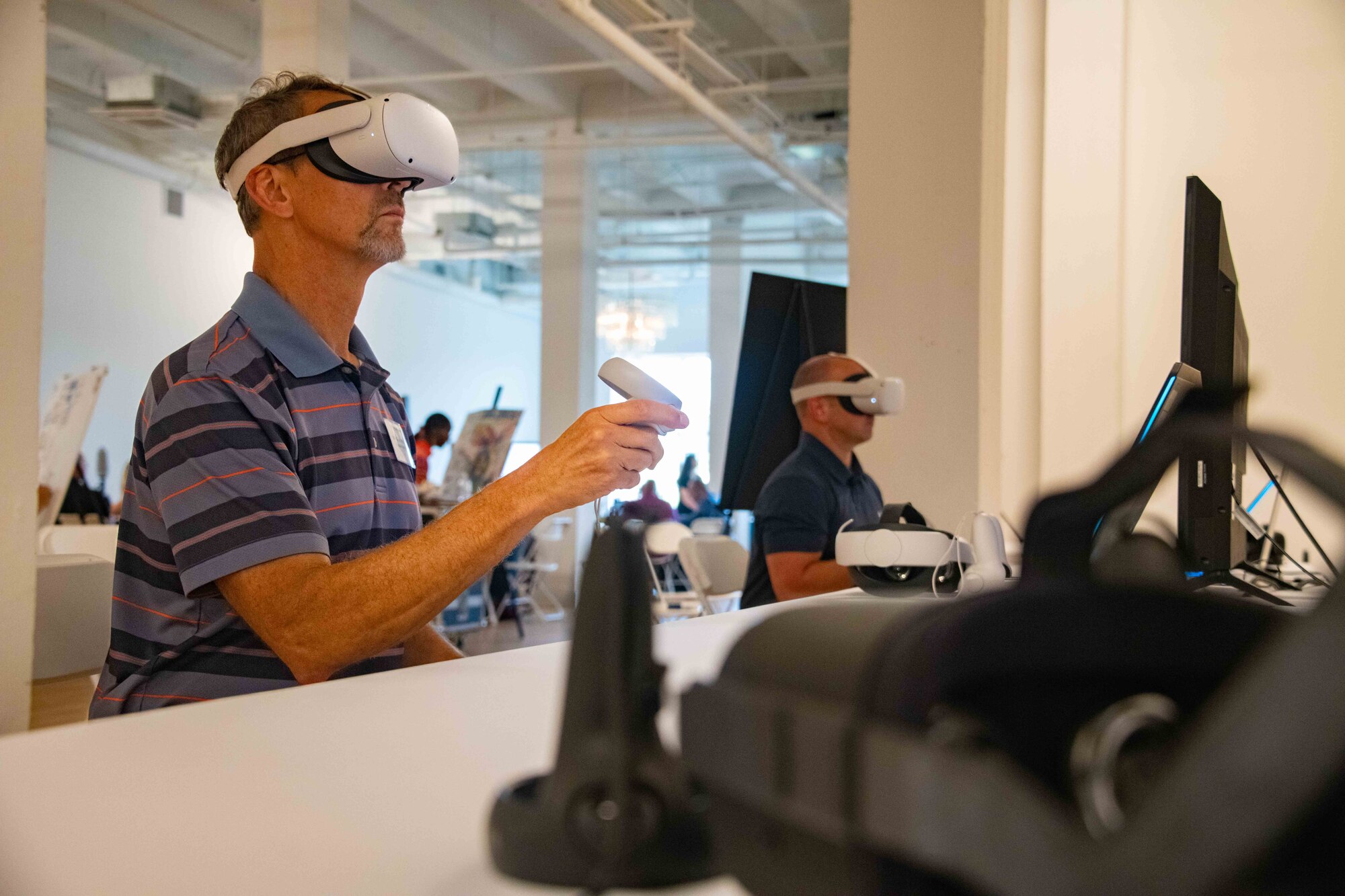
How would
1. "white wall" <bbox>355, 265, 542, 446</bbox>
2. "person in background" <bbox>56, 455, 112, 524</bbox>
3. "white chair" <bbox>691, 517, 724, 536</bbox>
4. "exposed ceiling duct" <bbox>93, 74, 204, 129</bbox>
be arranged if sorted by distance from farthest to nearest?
"white wall" <bbox>355, 265, 542, 446</bbox> < "white chair" <bbox>691, 517, 724, 536</bbox> < "exposed ceiling duct" <bbox>93, 74, 204, 129</bbox> < "person in background" <bbox>56, 455, 112, 524</bbox>

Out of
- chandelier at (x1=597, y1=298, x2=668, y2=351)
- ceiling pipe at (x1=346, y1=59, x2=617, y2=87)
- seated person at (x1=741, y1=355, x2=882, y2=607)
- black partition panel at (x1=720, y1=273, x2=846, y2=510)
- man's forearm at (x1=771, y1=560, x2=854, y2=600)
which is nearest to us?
man's forearm at (x1=771, y1=560, x2=854, y2=600)

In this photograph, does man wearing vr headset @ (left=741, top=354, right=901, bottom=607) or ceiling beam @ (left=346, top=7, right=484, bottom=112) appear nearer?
man wearing vr headset @ (left=741, top=354, right=901, bottom=607)

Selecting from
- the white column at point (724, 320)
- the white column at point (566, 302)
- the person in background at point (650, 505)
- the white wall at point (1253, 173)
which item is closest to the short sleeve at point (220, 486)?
the white wall at point (1253, 173)

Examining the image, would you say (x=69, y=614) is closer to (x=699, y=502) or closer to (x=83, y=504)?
(x=83, y=504)

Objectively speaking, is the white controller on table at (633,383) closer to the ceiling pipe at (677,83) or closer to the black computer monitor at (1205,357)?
the black computer monitor at (1205,357)

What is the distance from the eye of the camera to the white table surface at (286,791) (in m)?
0.47

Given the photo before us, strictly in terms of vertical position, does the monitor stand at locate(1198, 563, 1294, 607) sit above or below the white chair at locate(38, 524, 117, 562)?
above

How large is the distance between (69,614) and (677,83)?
5361mm

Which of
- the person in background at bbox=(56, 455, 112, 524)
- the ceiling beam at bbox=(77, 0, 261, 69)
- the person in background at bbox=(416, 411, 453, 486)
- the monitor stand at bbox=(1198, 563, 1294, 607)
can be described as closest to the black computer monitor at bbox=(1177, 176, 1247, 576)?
the monitor stand at bbox=(1198, 563, 1294, 607)

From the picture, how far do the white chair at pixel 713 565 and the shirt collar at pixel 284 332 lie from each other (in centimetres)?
218

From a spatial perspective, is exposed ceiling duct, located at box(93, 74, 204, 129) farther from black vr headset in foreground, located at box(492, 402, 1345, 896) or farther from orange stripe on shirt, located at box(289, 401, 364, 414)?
black vr headset in foreground, located at box(492, 402, 1345, 896)

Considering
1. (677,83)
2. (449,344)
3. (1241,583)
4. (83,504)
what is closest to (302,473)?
(1241,583)

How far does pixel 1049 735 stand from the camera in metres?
0.28

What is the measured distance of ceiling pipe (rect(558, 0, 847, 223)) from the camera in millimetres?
5469
